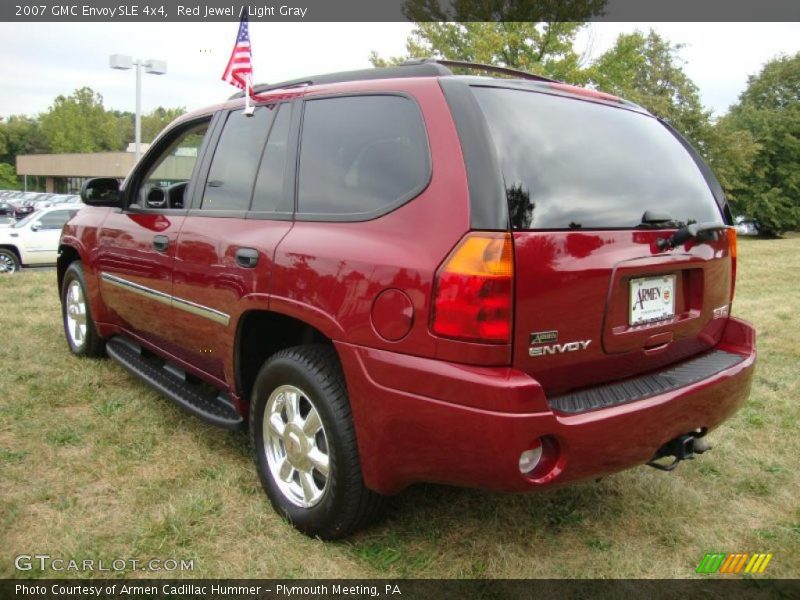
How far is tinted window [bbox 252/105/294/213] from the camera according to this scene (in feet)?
9.43

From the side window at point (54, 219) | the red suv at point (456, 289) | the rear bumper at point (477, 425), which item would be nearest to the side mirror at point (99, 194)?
the red suv at point (456, 289)

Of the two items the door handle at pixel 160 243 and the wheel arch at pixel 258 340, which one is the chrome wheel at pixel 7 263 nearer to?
the door handle at pixel 160 243

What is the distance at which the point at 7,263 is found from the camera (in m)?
12.1

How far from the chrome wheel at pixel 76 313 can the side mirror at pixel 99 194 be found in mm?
939

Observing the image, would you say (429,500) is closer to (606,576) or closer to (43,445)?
(606,576)

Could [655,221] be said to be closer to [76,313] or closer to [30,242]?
[76,313]

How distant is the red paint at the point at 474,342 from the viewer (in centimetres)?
206

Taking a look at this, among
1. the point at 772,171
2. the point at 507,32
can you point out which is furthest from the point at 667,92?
the point at 507,32

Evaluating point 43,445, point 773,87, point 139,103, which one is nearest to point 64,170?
point 139,103

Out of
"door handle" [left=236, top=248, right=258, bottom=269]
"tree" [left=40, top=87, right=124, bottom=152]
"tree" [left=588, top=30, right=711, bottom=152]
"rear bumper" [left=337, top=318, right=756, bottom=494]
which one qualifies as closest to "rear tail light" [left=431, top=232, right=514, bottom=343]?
"rear bumper" [left=337, top=318, right=756, bottom=494]

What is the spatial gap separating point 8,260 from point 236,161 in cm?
1099

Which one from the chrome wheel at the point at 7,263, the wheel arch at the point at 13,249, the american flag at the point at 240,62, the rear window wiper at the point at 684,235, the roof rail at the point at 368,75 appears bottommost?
the chrome wheel at the point at 7,263

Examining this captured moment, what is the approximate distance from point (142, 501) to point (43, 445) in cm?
94

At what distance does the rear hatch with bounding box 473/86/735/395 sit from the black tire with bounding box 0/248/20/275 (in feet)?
40.5
